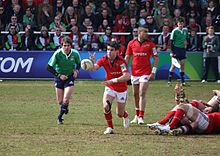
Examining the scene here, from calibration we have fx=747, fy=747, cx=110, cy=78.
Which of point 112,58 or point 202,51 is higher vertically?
point 112,58

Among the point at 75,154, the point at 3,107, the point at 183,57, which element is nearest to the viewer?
the point at 75,154

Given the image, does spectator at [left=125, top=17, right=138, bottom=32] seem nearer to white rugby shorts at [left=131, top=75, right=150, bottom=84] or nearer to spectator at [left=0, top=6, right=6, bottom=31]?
spectator at [left=0, top=6, right=6, bottom=31]

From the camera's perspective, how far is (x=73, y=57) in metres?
17.1

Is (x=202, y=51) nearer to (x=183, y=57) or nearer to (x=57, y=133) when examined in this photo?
(x=183, y=57)

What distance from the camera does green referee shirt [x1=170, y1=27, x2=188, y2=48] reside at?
2578 cm

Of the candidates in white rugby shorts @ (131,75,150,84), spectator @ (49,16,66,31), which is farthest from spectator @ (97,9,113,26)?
white rugby shorts @ (131,75,150,84)

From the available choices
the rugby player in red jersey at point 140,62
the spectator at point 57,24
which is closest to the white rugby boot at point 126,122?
the rugby player in red jersey at point 140,62

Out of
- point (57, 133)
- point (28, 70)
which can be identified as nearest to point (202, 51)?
point (28, 70)

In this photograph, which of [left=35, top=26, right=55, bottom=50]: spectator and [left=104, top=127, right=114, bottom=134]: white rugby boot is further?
[left=35, top=26, right=55, bottom=50]: spectator

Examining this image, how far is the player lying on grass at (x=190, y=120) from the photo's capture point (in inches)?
560

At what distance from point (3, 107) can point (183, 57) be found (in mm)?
8592

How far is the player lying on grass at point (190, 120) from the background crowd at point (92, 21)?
13.7 m

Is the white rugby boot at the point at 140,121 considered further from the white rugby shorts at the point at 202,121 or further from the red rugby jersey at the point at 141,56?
the white rugby shorts at the point at 202,121

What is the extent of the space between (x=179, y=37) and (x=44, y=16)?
6165 millimetres
